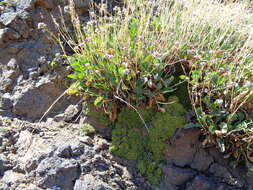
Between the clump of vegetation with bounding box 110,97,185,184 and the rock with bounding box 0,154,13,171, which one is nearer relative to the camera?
the rock with bounding box 0,154,13,171

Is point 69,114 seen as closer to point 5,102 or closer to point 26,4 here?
point 5,102

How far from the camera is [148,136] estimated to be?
3.12 meters

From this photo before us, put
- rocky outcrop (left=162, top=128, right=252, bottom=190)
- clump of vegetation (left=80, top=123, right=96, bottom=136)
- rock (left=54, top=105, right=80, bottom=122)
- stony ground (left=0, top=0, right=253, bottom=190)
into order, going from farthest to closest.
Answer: rock (left=54, top=105, right=80, bottom=122), clump of vegetation (left=80, top=123, right=96, bottom=136), rocky outcrop (left=162, top=128, right=252, bottom=190), stony ground (left=0, top=0, right=253, bottom=190)

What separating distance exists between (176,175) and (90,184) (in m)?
0.94

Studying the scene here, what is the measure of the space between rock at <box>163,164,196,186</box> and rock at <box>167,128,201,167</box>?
92mm

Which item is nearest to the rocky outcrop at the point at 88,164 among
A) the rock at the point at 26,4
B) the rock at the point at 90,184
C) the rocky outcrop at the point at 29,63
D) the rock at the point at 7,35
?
the rock at the point at 90,184

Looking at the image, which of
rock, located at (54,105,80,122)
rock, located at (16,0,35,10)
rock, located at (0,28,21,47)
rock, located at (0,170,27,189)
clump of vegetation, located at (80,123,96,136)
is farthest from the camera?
rock, located at (16,0,35,10)

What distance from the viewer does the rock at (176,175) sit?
2.86 m

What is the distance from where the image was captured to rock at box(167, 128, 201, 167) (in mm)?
2975

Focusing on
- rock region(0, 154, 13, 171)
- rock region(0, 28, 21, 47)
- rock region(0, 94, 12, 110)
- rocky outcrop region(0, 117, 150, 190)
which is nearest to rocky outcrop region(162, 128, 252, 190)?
rocky outcrop region(0, 117, 150, 190)

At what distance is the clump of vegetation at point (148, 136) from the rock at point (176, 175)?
0.25 feet

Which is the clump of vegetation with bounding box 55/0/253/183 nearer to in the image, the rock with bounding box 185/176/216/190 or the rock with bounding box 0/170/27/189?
the rock with bounding box 185/176/216/190

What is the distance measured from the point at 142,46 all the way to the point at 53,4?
1943mm

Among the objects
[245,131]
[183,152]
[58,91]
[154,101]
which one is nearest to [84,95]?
[58,91]
